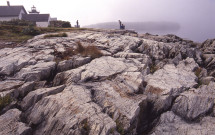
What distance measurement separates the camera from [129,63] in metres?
17.5

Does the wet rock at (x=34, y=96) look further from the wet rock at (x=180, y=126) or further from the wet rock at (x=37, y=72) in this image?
the wet rock at (x=180, y=126)

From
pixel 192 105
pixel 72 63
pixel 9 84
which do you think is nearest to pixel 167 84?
pixel 192 105

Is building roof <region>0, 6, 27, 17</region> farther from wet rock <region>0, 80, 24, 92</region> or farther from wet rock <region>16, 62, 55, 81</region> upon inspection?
wet rock <region>0, 80, 24, 92</region>

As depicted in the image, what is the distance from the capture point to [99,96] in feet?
38.5

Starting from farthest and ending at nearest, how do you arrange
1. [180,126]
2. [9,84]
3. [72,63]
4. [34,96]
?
[72,63] < [9,84] < [34,96] < [180,126]

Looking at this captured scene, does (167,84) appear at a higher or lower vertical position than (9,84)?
lower

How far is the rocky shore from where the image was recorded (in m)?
9.63

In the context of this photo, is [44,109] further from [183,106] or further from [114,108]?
[183,106]

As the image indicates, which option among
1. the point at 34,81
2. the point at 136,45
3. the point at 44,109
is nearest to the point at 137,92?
the point at 44,109

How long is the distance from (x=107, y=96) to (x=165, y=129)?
494cm

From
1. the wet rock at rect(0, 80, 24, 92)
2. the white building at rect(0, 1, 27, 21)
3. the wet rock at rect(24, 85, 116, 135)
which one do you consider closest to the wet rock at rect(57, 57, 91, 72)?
the wet rock at rect(0, 80, 24, 92)

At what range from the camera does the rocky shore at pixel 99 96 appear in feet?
31.6

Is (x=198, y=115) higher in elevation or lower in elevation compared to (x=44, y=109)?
lower

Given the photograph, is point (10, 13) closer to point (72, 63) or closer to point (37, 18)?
point (37, 18)
